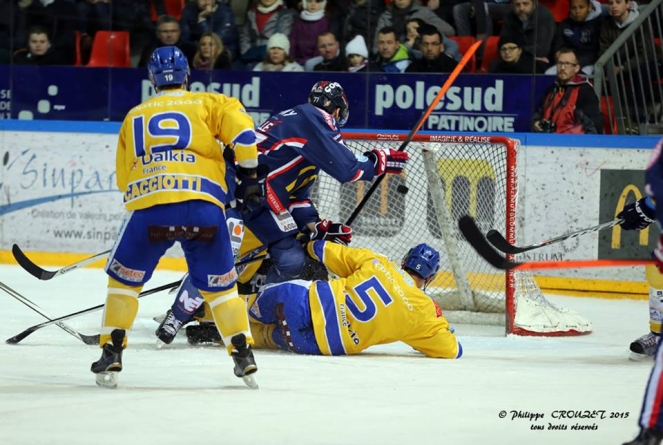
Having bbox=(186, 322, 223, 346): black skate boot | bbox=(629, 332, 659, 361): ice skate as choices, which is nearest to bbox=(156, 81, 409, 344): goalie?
bbox=(186, 322, 223, 346): black skate boot

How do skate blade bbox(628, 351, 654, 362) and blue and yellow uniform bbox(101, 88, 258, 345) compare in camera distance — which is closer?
blue and yellow uniform bbox(101, 88, 258, 345)

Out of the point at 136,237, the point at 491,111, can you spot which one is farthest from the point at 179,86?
the point at 491,111

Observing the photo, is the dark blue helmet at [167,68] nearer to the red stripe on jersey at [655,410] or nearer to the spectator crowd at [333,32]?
the red stripe on jersey at [655,410]

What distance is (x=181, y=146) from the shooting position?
14.1 ft

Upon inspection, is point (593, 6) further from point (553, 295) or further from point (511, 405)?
point (511, 405)

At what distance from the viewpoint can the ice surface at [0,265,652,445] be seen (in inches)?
139

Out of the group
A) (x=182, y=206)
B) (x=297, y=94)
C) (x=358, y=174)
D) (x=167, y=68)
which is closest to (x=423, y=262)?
(x=358, y=174)

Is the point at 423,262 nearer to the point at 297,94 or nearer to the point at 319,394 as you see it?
the point at 319,394

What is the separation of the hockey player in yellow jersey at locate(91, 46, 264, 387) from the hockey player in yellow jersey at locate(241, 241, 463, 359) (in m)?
0.66

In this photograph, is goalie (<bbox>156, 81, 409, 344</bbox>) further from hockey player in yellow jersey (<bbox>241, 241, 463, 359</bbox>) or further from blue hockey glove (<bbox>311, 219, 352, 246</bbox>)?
hockey player in yellow jersey (<bbox>241, 241, 463, 359</bbox>)

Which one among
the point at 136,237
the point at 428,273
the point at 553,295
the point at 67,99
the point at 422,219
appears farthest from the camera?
the point at 67,99

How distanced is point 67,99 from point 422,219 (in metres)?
2.98

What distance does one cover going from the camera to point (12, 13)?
8773 millimetres

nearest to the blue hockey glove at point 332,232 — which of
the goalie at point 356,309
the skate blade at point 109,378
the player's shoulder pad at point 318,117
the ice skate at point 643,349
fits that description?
the goalie at point 356,309
